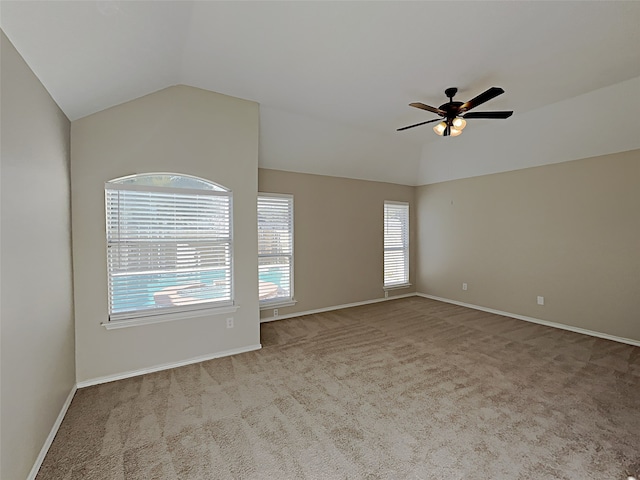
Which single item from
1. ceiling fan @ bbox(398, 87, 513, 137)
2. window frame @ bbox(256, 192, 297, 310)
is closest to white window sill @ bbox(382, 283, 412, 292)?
window frame @ bbox(256, 192, 297, 310)

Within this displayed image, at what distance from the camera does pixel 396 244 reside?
6602mm

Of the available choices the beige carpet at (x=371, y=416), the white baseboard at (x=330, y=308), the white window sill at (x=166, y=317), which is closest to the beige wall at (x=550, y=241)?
the beige carpet at (x=371, y=416)

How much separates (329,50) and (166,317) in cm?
310

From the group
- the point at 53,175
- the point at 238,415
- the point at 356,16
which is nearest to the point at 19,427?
the point at 238,415

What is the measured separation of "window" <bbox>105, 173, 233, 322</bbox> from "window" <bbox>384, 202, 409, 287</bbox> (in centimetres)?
381

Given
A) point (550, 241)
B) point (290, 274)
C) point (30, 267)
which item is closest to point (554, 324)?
point (550, 241)

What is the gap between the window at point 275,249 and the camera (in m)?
4.89

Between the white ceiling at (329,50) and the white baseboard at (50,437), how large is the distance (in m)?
2.50

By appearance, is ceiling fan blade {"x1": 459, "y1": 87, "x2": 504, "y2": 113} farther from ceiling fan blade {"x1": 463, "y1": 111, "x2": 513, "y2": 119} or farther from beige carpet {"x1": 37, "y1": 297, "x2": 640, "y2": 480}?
beige carpet {"x1": 37, "y1": 297, "x2": 640, "y2": 480}

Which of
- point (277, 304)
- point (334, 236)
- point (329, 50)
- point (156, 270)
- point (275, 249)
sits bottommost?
point (277, 304)

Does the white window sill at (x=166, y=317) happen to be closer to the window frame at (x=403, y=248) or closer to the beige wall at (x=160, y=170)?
the beige wall at (x=160, y=170)

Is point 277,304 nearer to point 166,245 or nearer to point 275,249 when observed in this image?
point 275,249

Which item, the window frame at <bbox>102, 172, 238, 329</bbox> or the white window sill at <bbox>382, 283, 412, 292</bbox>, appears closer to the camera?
the window frame at <bbox>102, 172, 238, 329</bbox>

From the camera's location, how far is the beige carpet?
6.19 ft
